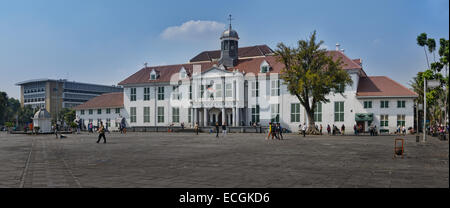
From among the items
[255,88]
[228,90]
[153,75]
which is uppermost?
[153,75]

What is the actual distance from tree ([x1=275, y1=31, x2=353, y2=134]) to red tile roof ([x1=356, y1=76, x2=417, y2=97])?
33.4 feet

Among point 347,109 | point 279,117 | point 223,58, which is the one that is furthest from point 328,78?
point 223,58

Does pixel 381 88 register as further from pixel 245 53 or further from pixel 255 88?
pixel 245 53

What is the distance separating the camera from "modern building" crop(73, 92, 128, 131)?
7069 centimetres

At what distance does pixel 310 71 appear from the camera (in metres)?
39.9

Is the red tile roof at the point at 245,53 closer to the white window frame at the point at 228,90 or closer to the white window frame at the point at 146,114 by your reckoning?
the white window frame at the point at 228,90

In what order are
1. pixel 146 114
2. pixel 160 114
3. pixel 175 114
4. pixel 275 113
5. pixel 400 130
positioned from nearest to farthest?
1. pixel 400 130
2. pixel 275 113
3. pixel 175 114
4. pixel 160 114
5. pixel 146 114

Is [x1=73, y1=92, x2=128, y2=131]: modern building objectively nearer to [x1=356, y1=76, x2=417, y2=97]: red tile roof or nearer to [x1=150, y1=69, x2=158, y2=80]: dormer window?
[x1=150, y1=69, x2=158, y2=80]: dormer window

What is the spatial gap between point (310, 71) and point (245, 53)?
33365mm

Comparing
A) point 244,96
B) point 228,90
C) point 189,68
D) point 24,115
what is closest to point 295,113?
point 244,96

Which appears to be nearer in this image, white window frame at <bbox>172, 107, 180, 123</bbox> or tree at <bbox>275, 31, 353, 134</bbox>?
tree at <bbox>275, 31, 353, 134</bbox>

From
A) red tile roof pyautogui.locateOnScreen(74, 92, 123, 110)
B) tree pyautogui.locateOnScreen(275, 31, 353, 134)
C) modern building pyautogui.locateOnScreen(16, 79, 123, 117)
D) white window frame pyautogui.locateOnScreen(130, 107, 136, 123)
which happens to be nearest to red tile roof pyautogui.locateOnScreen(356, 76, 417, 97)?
tree pyautogui.locateOnScreen(275, 31, 353, 134)
